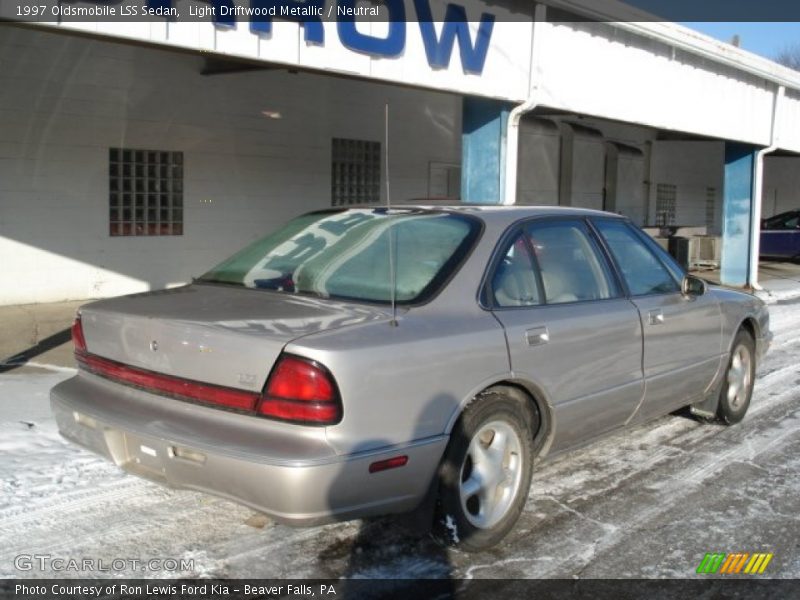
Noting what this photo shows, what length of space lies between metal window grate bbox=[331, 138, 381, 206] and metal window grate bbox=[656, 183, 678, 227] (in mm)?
11320

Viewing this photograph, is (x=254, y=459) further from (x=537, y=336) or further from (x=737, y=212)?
(x=737, y=212)

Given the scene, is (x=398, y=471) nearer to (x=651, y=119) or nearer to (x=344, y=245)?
(x=344, y=245)

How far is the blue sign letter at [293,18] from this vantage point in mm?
6633

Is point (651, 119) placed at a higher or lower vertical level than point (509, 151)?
higher

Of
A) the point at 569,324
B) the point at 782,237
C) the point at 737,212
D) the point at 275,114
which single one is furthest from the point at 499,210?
the point at 782,237

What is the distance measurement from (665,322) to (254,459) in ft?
9.49

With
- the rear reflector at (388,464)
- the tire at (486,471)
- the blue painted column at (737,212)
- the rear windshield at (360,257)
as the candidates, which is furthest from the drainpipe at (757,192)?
the rear reflector at (388,464)

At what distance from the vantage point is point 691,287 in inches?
215

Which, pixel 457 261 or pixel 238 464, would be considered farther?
pixel 457 261

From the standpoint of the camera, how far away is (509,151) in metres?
9.38

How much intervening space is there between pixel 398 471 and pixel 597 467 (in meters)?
2.18

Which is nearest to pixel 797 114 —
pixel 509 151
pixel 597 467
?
pixel 509 151

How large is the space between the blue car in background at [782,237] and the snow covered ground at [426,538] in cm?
1917

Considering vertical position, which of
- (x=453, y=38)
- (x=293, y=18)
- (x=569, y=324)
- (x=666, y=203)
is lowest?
(x=569, y=324)
